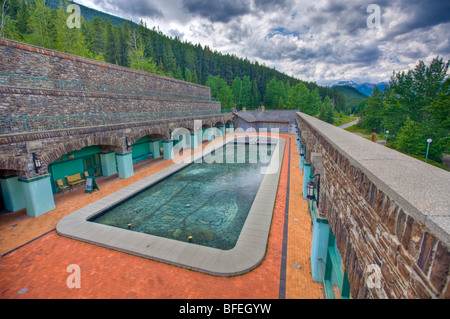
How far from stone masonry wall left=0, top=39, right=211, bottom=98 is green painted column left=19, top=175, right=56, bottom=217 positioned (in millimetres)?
7696

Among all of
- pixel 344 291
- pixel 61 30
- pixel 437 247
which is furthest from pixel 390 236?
pixel 61 30

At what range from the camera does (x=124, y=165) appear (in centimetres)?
1783

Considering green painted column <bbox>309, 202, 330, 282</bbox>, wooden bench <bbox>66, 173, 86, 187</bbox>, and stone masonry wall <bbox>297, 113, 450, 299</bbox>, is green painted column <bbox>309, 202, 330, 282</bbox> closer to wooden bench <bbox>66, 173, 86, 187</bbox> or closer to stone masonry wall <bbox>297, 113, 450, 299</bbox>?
stone masonry wall <bbox>297, 113, 450, 299</bbox>

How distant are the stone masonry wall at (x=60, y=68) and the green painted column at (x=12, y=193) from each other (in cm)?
695

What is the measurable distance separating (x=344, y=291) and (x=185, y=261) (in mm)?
5246

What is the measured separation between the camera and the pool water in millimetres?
10711

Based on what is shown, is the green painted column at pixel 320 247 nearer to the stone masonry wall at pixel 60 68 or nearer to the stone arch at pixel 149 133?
the stone arch at pixel 149 133

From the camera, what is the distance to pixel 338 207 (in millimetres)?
4637

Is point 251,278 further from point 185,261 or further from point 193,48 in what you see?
point 193,48

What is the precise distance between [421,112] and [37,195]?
52.4 meters

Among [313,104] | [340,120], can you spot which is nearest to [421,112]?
[313,104]

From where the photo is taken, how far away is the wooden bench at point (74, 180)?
1558 cm

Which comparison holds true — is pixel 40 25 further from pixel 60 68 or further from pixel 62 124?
pixel 62 124

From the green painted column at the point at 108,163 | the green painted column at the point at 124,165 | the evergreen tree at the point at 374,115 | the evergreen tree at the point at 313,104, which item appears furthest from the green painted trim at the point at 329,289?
the evergreen tree at the point at 313,104
